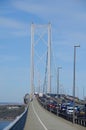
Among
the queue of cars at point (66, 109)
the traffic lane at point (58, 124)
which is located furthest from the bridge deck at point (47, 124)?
the queue of cars at point (66, 109)

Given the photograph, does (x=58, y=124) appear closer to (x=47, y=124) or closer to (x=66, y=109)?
(x=47, y=124)

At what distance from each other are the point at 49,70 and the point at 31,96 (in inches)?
787

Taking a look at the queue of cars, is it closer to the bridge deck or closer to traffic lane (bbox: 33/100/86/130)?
traffic lane (bbox: 33/100/86/130)

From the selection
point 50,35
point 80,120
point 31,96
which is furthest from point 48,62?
point 80,120

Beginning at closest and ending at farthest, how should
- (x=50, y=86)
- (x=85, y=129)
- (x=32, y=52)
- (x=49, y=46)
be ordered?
1. (x=85, y=129)
2. (x=50, y=86)
3. (x=49, y=46)
4. (x=32, y=52)

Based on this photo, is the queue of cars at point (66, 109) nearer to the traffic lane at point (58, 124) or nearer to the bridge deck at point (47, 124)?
the traffic lane at point (58, 124)

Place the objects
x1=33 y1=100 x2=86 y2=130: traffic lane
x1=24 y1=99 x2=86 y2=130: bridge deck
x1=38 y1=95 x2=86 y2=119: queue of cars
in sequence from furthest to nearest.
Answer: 1. x1=38 y1=95 x2=86 y2=119: queue of cars
2. x1=33 y1=100 x2=86 y2=130: traffic lane
3. x1=24 y1=99 x2=86 y2=130: bridge deck

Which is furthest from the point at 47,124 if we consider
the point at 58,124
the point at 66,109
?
the point at 66,109

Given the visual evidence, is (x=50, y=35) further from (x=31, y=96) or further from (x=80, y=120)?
(x=80, y=120)

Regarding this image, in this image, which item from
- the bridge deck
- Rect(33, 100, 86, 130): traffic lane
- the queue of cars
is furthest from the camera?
the queue of cars

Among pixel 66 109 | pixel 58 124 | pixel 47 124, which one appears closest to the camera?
pixel 47 124

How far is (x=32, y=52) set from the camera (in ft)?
371

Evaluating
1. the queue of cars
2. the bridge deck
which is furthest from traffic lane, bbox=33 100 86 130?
the queue of cars

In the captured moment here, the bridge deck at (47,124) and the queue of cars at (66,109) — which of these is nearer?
the bridge deck at (47,124)
